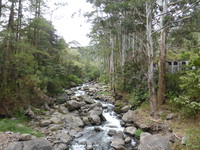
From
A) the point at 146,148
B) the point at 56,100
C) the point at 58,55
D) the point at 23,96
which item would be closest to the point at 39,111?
the point at 23,96

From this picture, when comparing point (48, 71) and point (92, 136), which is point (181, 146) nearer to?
point (92, 136)

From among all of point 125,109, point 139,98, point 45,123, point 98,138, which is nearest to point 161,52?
point 139,98

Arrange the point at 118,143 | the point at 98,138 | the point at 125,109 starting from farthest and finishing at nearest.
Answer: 1. the point at 125,109
2. the point at 98,138
3. the point at 118,143

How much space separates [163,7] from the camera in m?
7.50

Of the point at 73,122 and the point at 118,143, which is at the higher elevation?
the point at 73,122

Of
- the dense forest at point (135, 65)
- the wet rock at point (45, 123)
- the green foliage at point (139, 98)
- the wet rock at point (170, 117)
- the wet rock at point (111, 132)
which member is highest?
the dense forest at point (135, 65)

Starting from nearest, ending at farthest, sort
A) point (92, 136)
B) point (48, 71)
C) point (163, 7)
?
point (92, 136) < point (163, 7) < point (48, 71)

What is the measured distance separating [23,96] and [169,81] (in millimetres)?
8442

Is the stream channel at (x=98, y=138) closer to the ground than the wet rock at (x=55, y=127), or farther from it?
closer to the ground

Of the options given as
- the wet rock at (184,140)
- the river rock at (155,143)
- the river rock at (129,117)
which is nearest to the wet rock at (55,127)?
the river rock at (129,117)

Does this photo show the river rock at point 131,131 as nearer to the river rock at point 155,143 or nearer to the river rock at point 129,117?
the river rock at point 129,117

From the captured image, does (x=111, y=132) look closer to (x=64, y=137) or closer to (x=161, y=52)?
(x=64, y=137)

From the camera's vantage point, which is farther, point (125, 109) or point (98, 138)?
point (125, 109)

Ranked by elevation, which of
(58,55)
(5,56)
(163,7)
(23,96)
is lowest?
(23,96)
